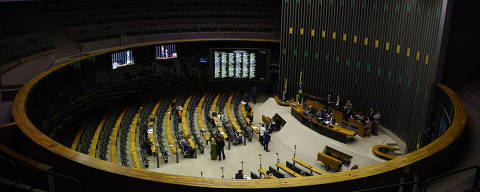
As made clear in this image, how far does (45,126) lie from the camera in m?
13.9

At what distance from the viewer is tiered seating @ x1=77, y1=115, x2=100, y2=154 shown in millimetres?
14602

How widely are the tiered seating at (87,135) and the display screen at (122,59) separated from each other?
2616 mm

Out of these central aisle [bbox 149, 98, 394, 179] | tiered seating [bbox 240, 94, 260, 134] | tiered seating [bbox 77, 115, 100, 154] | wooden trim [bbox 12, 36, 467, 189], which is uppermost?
wooden trim [bbox 12, 36, 467, 189]

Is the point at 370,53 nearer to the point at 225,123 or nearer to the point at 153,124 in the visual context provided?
the point at 225,123

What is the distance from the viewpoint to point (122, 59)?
19516 mm

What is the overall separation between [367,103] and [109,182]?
12814mm

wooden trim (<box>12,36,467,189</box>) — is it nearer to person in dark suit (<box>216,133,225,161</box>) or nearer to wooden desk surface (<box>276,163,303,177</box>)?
wooden desk surface (<box>276,163,303,177</box>)

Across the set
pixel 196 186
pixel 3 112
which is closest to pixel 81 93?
pixel 3 112

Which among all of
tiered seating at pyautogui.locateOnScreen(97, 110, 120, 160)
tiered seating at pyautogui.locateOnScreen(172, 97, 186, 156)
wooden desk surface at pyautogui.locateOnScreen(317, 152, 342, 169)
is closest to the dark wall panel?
wooden desk surface at pyautogui.locateOnScreen(317, 152, 342, 169)

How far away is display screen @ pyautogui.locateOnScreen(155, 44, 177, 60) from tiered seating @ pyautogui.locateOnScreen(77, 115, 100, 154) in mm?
4602

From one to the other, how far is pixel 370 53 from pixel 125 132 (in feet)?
33.9

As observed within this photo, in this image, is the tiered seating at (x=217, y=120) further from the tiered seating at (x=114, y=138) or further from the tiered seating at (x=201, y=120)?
the tiered seating at (x=114, y=138)

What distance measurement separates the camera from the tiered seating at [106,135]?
14.2m

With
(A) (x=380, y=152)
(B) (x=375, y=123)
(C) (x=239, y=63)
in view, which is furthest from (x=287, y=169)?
(C) (x=239, y=63)
